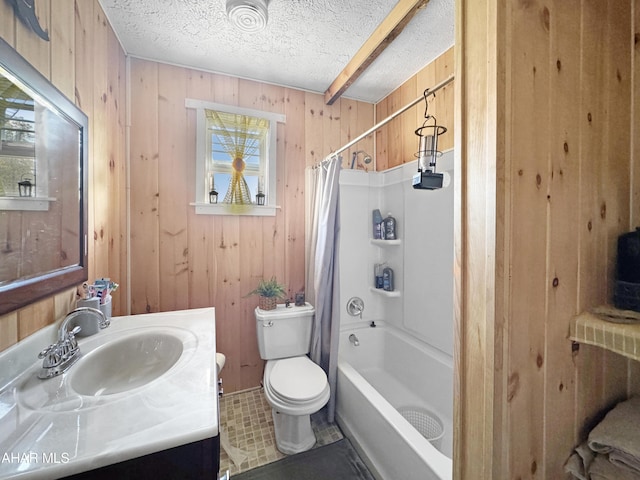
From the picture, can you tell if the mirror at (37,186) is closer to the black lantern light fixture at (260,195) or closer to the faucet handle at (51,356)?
the faucet handle at (51,356)

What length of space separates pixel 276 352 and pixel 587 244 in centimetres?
175

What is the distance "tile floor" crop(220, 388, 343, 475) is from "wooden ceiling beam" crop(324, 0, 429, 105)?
241 cm

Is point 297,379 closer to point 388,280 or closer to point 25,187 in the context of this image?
point 388,280

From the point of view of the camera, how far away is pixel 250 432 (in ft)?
5.54

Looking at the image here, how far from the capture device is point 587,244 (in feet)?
2.48

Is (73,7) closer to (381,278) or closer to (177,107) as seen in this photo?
(177,107)

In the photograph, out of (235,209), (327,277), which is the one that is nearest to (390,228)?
(327,277)

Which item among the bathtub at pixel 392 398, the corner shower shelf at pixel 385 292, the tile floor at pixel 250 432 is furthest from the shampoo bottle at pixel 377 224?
the tile floor at pixel 250 432

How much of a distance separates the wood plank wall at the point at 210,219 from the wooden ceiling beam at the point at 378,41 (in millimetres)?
333

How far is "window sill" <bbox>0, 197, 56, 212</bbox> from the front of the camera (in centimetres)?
75

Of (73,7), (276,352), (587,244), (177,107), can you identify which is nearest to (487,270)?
(587,244)

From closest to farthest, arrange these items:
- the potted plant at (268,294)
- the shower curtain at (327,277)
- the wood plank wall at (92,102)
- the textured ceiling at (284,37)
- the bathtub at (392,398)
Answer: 1. the wood plank wall at (92,102)
2. the bathtub at (392,398)
3. the textured ceiling at (284,37)
4. the shower curtain at (327,277)
5. the potted plant at (268,294)

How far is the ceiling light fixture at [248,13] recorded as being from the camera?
1326 millimetres

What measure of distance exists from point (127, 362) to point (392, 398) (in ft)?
5.38
